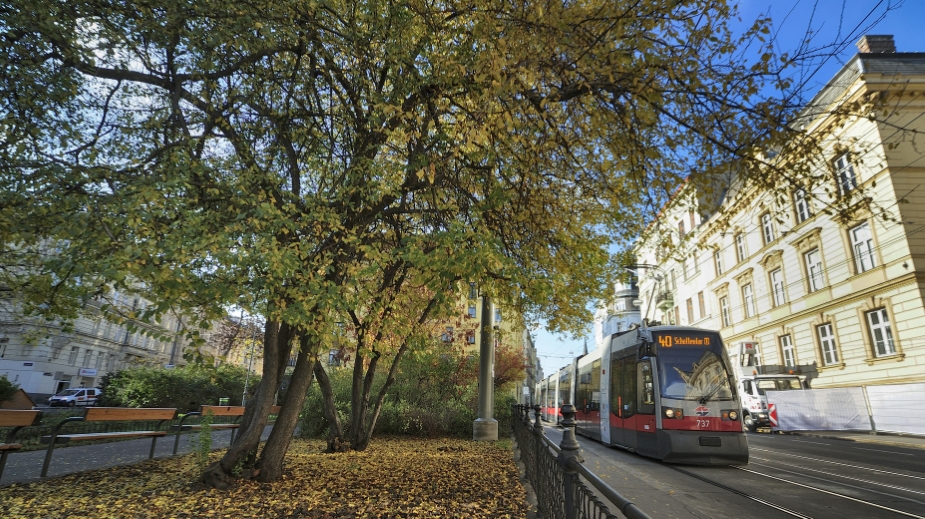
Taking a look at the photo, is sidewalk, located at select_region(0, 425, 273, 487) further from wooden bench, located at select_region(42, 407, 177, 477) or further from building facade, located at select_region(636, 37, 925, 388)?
building facade, located at select_region(636, 37, 925, 388)

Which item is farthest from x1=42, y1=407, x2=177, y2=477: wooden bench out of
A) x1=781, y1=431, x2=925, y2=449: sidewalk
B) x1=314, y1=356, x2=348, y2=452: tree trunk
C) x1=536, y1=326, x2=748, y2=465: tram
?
x1=781, y1=431, x2=925, y2=449: sidewalk

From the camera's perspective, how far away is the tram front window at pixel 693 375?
33.8 ft

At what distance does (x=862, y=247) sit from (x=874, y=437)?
8034 millimetres

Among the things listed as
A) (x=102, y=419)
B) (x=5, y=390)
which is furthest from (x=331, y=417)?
(x=5, y=390)

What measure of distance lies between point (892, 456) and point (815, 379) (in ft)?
43.7

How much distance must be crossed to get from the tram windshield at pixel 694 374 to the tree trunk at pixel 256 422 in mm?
7858

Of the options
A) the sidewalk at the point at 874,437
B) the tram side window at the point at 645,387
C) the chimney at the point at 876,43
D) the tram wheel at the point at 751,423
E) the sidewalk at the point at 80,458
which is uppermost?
the chimney at the point at 876,43

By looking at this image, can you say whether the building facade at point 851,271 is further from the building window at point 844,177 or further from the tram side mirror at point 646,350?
the tram side mirror at point 646,350

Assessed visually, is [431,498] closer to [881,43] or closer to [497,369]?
[497,369]

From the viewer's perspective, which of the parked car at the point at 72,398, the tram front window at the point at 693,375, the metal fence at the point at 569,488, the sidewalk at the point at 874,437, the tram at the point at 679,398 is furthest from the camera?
the parked car at the point at 72,398

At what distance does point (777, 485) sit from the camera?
8.09 metres

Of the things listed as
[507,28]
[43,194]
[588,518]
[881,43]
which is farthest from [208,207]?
[881,43]

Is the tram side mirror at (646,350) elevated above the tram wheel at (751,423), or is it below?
above

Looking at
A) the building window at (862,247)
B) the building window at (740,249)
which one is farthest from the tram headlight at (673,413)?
the building window at (740,249)
